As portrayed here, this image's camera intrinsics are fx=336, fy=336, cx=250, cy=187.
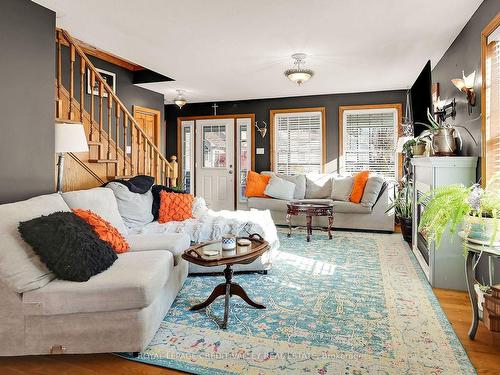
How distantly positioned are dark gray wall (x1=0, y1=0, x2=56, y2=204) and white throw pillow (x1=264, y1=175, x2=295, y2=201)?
12.3 ft

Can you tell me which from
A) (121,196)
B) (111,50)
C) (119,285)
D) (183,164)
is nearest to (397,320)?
(119,285)

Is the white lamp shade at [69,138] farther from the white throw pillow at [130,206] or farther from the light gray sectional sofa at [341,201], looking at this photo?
the light gray sectional sofa at [341,201]

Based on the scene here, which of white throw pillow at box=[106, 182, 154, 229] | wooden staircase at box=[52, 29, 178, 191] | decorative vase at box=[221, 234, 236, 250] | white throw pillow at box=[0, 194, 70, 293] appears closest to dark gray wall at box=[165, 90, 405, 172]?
wooden staircase at box=[52, 29, 178, 191]

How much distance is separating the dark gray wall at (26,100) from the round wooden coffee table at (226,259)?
155 centimetres

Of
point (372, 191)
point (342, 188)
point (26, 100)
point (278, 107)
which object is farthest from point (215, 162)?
point (26, 100)

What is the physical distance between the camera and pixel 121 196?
11.7ft

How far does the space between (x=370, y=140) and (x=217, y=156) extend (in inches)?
127

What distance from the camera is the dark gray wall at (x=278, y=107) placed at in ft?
21.0

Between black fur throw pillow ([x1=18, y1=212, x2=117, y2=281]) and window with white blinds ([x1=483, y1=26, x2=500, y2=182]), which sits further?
window with white blinds ([x1=483, y1=26, x2=500, y2=182])

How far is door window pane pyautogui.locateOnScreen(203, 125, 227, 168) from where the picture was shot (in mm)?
7430

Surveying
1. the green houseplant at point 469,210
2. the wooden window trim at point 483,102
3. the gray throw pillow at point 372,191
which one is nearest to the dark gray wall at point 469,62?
the wooden window trim at point 483,102

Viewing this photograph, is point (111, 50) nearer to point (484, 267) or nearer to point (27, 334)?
point (27, 334)

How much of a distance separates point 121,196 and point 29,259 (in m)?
1.68

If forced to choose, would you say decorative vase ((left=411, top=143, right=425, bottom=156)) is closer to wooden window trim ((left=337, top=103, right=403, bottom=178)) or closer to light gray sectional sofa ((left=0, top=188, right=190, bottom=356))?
wooden window trim ((left=337, top=103, right=403, bottom=178))
